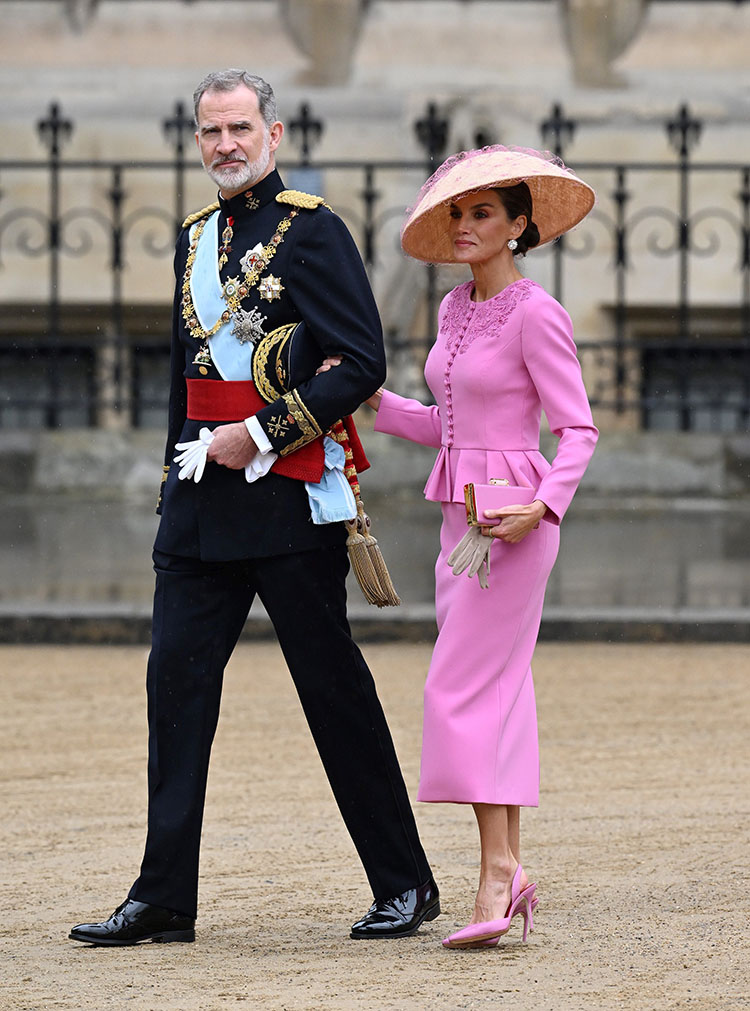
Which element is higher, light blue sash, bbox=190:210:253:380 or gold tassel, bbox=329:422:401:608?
light blue sash, bbox=190:210:253:380

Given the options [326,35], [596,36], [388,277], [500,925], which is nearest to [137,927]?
[500,925]

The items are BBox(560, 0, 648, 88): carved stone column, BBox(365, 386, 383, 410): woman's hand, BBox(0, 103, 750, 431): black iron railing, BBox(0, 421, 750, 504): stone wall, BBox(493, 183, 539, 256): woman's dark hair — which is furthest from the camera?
BBox(560, 0, 648, 88): carved stone column

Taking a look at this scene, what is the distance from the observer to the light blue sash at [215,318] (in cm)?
432

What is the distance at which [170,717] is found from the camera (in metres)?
4.33

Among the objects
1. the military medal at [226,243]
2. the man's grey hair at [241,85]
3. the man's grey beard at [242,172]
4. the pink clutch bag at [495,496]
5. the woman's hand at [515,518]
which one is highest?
the man's grey hair at [241,85]

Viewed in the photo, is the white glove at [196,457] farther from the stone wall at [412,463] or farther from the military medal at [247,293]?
the stone wall at [412,463]

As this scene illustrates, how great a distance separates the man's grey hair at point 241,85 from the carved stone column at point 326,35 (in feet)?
37.5

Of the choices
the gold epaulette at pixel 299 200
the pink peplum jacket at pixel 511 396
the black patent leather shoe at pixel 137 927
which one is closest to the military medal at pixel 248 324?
the gold epaulette at pixel 299 200

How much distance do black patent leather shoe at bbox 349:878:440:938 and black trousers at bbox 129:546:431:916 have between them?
0.03m

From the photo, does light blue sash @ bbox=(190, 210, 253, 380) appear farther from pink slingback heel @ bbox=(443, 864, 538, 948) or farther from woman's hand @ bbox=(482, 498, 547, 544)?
pink slingback heel @ bbox=(443, 864, 538, 948)

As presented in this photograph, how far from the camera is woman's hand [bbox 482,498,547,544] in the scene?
4.15 m

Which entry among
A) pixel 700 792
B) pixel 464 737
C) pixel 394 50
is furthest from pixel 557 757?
pixel 394 50

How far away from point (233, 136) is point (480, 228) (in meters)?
0.54

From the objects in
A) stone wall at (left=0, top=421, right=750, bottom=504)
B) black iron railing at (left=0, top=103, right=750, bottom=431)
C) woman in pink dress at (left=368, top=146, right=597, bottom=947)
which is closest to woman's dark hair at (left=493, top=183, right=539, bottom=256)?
woman in pink dress at (left=368, top=146, right=597, bottom=947)
